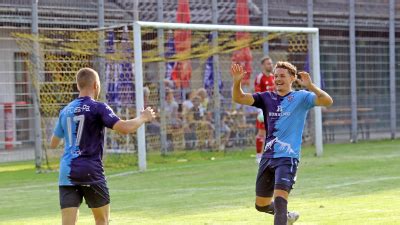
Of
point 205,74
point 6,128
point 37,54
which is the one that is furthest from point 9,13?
point 205,74

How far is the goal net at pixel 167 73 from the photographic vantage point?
19.6 meters

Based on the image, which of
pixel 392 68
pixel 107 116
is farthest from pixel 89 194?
pixel 392 68

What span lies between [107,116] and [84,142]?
31 centimetres

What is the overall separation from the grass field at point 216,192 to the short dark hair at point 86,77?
3.15m

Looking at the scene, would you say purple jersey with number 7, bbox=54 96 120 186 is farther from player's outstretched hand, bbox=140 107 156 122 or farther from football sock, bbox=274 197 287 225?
football sock, bbox=274 197 287 225

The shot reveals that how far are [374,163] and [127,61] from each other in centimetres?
571

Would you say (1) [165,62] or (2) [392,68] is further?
(2) [392,68]

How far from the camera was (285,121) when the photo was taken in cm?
961

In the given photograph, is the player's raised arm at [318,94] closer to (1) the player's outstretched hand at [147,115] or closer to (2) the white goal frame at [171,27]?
(1) the player's outstretched hand at [147,115]

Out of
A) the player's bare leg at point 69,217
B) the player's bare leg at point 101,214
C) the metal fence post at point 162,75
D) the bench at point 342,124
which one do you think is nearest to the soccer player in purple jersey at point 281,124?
the player's bare leg at point 101,214

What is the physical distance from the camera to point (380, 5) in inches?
1099

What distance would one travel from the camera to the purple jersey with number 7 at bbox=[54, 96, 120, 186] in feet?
27.3

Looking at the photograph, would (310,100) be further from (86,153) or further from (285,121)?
(86,153)

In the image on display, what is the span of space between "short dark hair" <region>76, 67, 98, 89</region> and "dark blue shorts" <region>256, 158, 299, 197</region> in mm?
2133
